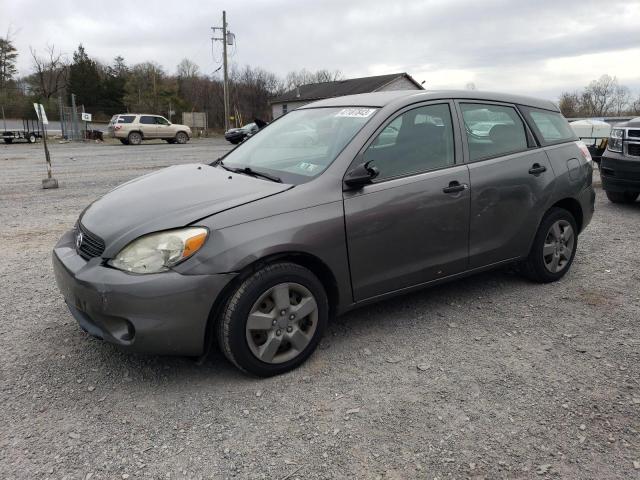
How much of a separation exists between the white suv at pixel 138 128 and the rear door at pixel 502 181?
27747 mm

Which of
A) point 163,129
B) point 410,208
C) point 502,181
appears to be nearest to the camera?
point 410,208

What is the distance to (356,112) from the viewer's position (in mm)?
3729

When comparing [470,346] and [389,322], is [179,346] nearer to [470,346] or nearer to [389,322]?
[389,322]

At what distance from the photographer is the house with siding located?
162 ft

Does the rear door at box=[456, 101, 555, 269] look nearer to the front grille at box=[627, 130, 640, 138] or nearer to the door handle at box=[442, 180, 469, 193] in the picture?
the door handle at box=[442, 180, 469, 193]

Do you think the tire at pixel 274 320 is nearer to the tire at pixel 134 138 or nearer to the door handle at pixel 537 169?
the door handle at pixel 537 169

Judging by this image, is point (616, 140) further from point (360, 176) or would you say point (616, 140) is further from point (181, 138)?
point (181, 138)

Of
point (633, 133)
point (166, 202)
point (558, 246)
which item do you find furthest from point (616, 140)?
point (166, 202)

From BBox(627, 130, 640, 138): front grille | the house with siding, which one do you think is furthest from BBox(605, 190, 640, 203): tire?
the house with siding

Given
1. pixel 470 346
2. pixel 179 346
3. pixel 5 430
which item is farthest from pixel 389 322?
pixel 5 430

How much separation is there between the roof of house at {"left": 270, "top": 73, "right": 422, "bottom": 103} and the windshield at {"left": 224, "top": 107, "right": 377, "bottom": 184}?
4481 cm

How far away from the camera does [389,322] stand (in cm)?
382

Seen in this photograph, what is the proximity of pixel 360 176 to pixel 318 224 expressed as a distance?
41cm

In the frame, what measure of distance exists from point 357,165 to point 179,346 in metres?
1.55
